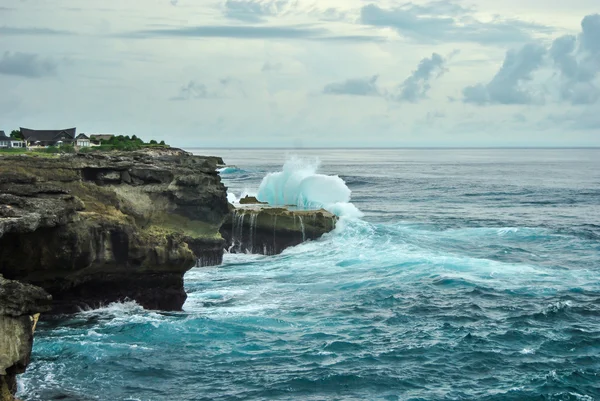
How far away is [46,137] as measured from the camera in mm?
81500

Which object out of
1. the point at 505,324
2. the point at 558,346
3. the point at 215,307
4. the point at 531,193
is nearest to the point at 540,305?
the point at 505,324

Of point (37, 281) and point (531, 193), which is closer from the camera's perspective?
point (37, 281)

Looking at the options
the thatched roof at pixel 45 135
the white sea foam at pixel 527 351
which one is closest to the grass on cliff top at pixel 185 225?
the white sea foam at pixel 527 351

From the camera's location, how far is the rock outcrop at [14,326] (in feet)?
55.0

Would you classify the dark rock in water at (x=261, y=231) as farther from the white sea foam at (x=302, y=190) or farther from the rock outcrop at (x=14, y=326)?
the rock outcrop at (x=14, y=326)

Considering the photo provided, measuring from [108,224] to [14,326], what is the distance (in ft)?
39.5

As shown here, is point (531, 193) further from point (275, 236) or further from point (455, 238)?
point (275, 236)

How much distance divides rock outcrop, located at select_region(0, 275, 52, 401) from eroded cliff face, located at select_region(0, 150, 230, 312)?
13.5 feet

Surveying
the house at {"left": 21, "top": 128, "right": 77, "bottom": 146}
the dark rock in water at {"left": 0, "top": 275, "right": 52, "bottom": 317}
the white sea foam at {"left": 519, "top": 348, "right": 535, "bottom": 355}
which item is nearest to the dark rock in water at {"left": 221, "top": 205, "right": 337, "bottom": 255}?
the white sea foam at {"left": 519, "top": 348, "right": 535, "bottom": 355}

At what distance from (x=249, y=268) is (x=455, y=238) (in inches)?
677

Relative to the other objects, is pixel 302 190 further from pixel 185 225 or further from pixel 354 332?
pixel 354 332

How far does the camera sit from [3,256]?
80.7 ft

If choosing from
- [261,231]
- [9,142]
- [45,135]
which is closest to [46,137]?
[45,135]

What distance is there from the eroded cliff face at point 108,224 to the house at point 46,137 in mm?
43842
